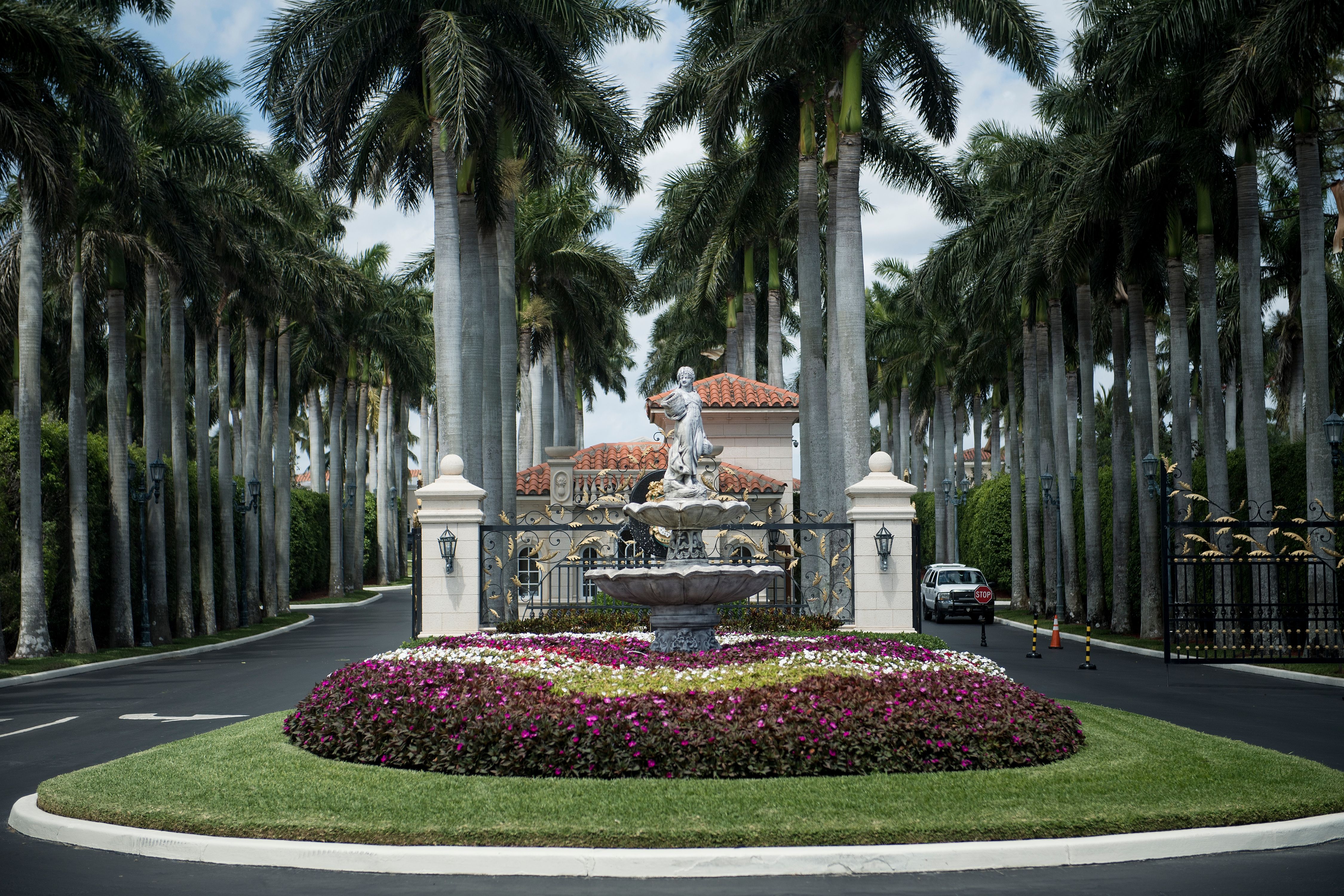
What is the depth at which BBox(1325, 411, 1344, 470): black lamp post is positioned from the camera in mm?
18859

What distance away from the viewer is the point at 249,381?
37719 millimetres

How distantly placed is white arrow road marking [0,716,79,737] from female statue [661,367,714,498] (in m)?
8.25

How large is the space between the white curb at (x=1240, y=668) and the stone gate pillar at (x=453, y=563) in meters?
A: 11.5

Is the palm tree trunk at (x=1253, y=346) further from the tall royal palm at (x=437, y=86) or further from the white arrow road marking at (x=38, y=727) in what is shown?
the white arrow road marking at (x=38, y=727)

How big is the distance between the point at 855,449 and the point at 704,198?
11289mm

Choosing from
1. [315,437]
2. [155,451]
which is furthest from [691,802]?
[315,437]

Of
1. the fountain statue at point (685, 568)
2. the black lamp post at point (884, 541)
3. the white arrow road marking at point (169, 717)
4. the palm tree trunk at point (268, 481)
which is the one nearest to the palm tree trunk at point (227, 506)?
the palm tree trunk at point (268, 481)

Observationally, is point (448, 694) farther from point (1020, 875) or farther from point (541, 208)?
point (541, 208)

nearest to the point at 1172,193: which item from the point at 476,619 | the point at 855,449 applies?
the point at 855,449

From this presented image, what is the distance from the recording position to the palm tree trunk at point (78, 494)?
960 inches

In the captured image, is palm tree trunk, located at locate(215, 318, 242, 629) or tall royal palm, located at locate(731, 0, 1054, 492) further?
palm tree trunk, located at locate(215, 318, 242, 629)

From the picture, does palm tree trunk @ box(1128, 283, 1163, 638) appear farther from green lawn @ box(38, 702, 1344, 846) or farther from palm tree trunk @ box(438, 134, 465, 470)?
green lawn @ box(38, 702, 1344, 846)

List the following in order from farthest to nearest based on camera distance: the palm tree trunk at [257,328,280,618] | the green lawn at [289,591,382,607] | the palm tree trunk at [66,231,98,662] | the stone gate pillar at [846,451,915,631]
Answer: the green lawn at [289,591,382,607] → the palm tree trunk at [257,328,280,618] → the palm tree trunk at [66,231,98,662] → the stone gate pillar at [846,451,915,631]

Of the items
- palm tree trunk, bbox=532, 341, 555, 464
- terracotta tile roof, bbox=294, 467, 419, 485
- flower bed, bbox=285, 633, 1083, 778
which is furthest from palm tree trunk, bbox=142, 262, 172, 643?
terracotta tile roof, bbox=294, 467, 419, 485
